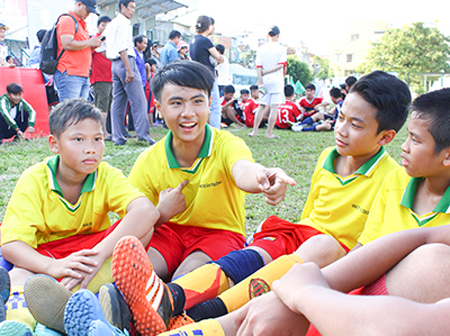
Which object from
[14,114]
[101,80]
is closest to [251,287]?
[101,80]

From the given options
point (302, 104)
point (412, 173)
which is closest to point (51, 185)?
point (412, 173)

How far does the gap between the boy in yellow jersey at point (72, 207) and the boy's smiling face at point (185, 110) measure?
0.32 metres

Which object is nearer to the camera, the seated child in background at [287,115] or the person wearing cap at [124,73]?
the person wearing cap at [124,73]

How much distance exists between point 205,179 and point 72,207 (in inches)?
23.4

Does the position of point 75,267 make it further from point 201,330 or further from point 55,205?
point 201,330

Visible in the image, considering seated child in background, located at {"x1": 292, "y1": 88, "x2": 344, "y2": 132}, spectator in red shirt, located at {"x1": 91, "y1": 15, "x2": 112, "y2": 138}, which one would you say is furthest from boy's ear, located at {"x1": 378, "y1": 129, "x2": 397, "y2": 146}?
seated child in background, located at {"x1": 292, "y1": 88, "x2": 344, "y2": 132}

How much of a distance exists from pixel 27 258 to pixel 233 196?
0.91 metres

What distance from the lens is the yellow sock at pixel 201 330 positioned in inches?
41.6

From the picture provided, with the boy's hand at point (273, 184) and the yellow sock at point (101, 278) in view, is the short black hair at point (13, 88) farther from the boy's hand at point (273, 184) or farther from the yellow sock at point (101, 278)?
the boy's hand at point (273, 184)

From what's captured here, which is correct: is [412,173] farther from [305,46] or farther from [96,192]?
[305,46]

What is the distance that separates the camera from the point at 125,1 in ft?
16.1

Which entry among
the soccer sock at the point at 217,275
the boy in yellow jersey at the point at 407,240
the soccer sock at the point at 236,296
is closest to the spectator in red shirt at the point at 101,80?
the soccer sock at the point at 217,275

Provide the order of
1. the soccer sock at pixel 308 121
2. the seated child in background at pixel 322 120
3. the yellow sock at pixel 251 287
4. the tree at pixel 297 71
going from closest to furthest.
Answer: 1. the yellow sock at pixel 251 287
2. the seated child in background at pixel 322 120
3. the soccer sock at pixel 308 121
4. the tree at pixel 297 71

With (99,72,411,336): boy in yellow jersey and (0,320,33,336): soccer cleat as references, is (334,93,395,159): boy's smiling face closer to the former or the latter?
(99,72,411,336): boy in yellow jersey
